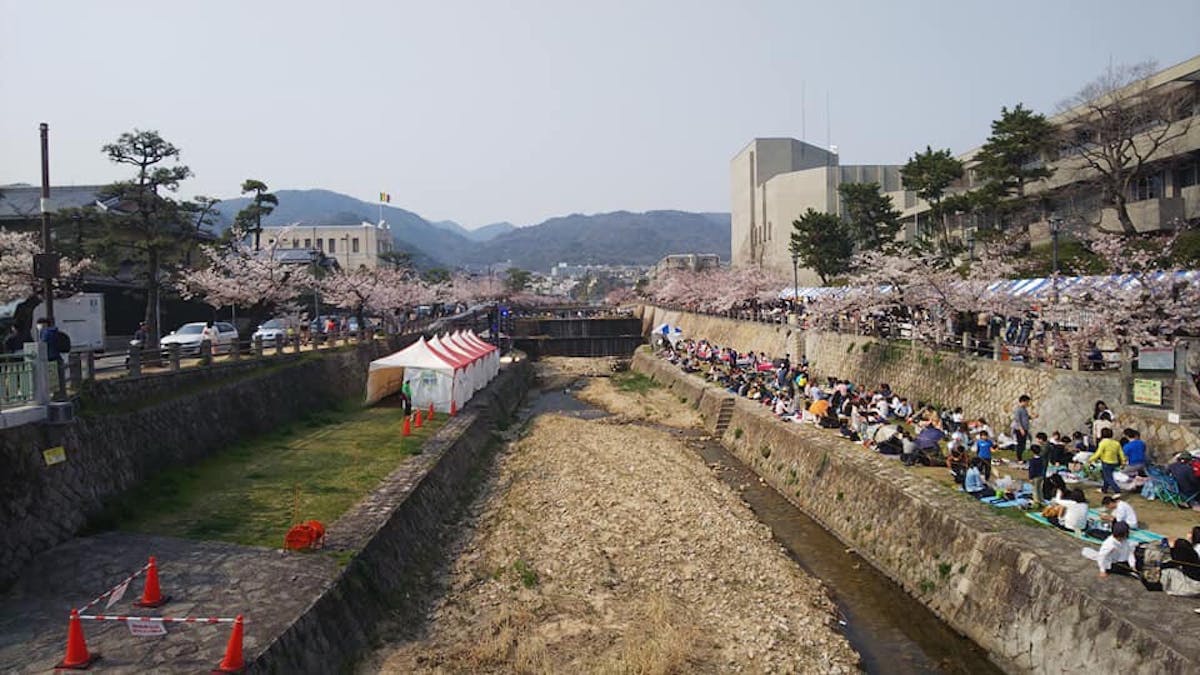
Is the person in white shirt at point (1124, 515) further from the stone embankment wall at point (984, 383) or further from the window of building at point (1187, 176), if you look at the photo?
the window of building at point (1187, 176)

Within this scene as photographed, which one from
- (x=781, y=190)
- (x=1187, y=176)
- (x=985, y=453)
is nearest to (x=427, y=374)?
(x=985, y=453)

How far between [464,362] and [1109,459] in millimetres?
21629

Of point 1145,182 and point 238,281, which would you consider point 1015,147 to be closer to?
point 1145,182

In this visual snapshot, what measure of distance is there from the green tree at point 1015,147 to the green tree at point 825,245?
14755 millimetres

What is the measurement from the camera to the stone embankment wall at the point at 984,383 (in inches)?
627

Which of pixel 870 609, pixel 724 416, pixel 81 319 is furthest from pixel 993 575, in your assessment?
pixel 81 319

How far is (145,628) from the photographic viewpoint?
29.1 feet

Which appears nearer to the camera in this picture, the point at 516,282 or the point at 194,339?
the point at 194,339

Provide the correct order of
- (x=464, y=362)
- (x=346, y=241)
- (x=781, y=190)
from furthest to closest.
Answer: (x=346, y=241) → (x=781, y=190) → (x=464, y=362)

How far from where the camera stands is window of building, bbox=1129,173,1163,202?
33991mm

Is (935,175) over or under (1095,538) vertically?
over

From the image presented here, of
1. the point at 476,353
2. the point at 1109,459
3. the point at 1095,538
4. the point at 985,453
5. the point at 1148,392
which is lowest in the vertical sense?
the point at 1095,538

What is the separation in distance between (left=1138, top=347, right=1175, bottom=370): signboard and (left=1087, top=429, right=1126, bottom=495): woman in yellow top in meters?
3.37

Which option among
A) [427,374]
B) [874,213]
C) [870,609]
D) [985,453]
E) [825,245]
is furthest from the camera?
[825,245]
